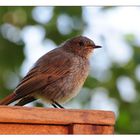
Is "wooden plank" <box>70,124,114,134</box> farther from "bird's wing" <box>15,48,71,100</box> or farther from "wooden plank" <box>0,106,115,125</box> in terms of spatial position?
"bird's wing" <box>15,48,71,100</box>

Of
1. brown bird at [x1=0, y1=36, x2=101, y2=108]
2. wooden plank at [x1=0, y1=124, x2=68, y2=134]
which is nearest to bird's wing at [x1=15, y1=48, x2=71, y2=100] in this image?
brown bird at [x1=0, y1=36, x2=101, y2=108]

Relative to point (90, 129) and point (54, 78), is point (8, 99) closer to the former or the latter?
point (54, 78)

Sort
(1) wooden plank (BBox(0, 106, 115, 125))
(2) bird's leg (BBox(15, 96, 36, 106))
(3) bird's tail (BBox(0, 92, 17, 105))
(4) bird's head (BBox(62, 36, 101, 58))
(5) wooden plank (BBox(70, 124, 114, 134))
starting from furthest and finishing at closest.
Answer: (4) bird's head (BBox(62, 36, 101, 58)) → (2) bird's leg (BBox(15, 96, 36, 106)) → (3) bird's tail (BBox(0, 92, 17, 105)) → (5) wooden plank (BBox(70, 124, 114, 134)) → (1) wooden plank (BBox(0, 106, 115, 125))

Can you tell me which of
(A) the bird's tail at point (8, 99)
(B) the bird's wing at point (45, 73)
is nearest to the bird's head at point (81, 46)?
(B) the bird's wing at point (45, 73)

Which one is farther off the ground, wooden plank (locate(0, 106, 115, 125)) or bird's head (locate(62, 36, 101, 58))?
wooden plank (locate(0, 106, 115, 125))

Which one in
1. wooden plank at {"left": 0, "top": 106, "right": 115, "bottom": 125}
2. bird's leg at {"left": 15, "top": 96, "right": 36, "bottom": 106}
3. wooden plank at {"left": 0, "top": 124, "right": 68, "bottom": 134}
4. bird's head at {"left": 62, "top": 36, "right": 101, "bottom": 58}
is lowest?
bird's leg at {"left": 15, "top": 96, "right": 36, "bottom": 106}

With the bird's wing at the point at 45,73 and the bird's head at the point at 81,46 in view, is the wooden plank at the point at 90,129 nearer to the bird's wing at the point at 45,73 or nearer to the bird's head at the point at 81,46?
the bird's wing at the point at 45,73
